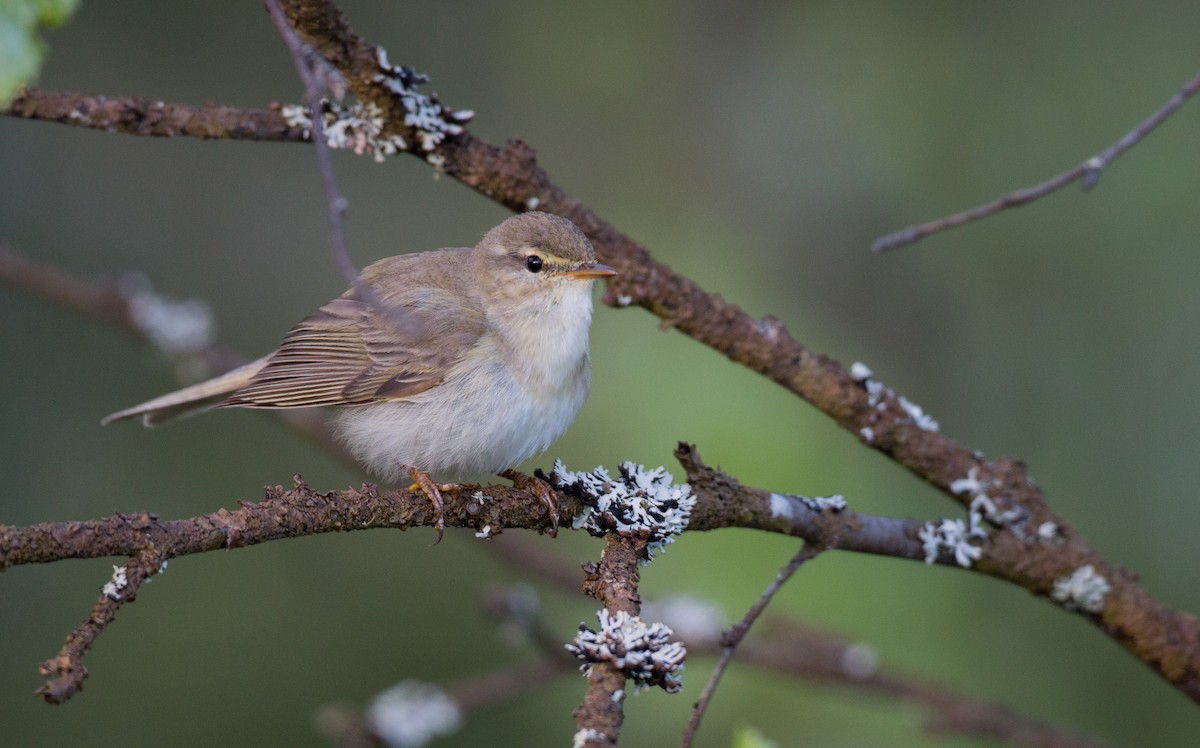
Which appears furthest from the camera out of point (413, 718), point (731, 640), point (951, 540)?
point (413, 718)

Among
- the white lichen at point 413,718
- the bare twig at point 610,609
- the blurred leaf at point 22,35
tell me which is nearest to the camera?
the blurred leaf at point 22,35

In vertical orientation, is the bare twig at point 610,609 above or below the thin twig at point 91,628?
above

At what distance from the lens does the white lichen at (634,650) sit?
1936mm

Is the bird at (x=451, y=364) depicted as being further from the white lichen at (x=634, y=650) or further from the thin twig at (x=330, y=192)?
the thin twig at (x=330, y=192)

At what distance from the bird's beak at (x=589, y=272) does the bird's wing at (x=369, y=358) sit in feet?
1.05

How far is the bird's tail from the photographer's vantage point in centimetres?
356

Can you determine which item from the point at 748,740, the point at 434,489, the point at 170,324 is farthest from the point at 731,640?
the point at 170,324

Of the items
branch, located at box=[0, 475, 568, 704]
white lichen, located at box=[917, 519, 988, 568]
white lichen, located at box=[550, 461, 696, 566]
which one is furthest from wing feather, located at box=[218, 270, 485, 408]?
white lichen, located at box=[917, 519, 988, 568]

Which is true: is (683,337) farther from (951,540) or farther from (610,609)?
(610,609)

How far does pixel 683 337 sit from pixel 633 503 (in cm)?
219

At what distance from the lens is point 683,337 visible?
4.52 m

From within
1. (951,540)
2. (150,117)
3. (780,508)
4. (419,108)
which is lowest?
(780,508)

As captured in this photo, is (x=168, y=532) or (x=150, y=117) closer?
(x=168, y=532)

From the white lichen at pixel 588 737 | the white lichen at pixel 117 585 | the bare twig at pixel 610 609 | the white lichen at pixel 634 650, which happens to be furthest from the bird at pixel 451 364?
the white lichen at pixel 588 737
